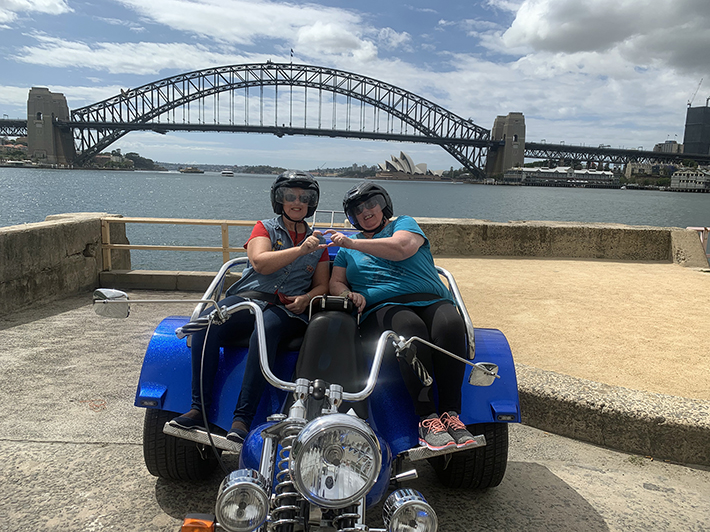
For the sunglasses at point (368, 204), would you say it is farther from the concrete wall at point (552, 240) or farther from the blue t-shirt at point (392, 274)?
the concrete wall at point (552, 240)

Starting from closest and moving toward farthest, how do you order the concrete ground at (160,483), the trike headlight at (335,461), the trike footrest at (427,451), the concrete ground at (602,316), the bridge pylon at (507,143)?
the trike headlight at (335,461) → the trike footrest at (427,451) → the concrete ground at (160,483) → the concrete ground at (602,316) → the bridge pylon at (507,143)

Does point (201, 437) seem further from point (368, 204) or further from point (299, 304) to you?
point (368, 204)

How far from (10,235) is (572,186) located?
130795 millimetres

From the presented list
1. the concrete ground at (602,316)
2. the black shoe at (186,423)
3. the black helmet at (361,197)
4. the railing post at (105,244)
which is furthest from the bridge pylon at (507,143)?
the black shoe at (186,423)

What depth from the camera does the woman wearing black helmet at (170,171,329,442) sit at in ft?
7.95

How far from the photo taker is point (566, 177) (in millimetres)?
123188

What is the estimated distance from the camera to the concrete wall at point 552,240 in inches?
367

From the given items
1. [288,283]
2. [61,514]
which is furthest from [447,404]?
[61,514]

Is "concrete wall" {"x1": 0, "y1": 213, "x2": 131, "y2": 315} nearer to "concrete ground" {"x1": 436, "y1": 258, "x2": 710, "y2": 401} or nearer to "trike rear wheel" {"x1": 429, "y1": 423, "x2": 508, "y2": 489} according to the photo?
"concrete ground" {"x1": 436, "y1": 258, "x2": 710, "y2": 401}

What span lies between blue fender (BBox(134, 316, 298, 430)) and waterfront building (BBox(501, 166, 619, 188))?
4254 inches

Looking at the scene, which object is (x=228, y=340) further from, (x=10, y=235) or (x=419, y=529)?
(x=10, y=235)

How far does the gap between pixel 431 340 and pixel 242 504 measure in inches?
47.1

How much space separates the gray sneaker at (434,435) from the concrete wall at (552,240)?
7004 mm

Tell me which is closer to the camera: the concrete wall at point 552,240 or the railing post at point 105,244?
Answer: the railing post at point 105,244
